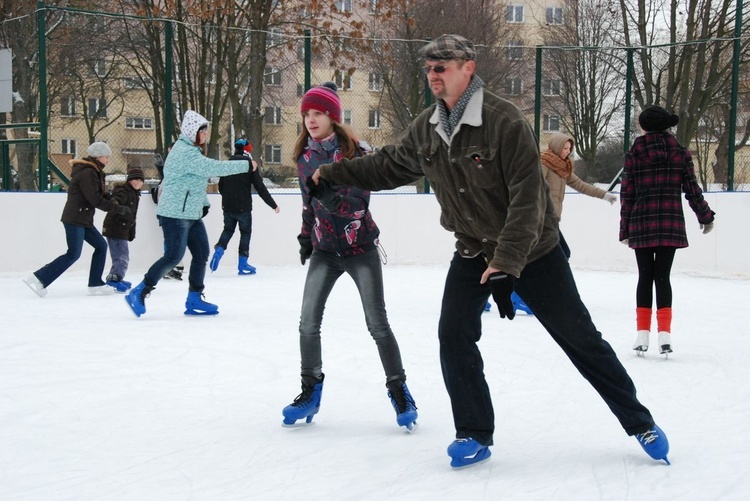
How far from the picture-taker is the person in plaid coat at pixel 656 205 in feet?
17.6

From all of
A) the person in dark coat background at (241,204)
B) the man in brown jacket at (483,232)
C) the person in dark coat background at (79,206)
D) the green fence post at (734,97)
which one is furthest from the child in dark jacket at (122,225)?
the green fence post at (734,97)

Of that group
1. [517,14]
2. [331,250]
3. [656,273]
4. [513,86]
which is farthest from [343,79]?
[517,14]

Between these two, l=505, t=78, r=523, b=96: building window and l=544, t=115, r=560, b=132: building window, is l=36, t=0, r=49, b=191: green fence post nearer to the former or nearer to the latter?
l=505, t=78, r=523, b=96: building window

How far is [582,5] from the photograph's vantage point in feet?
53.5

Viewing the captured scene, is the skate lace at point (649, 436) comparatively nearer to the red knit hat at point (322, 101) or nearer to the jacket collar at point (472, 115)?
the jacket collar at point (472, 115)

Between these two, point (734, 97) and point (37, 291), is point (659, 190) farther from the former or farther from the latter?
point (734, 97)

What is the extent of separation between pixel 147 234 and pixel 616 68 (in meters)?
5.94

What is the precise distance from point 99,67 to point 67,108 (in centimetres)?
153

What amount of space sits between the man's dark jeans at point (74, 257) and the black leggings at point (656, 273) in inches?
196

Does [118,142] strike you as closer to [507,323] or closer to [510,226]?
[507,323]

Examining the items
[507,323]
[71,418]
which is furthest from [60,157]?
[71,418]

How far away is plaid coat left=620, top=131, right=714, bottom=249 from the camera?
5.36m

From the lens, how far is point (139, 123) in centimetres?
1098

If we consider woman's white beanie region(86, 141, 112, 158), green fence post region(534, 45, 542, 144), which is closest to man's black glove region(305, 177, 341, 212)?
woman's white beanie region(86, 141, 112, 158)
